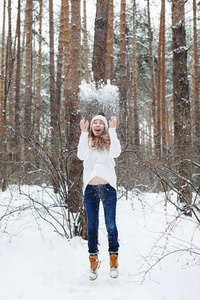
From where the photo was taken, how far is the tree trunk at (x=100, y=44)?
12.1ft

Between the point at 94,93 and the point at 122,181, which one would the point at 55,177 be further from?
the point at 122,181

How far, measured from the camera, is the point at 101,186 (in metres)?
2.60

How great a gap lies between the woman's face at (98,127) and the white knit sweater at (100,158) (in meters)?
0.12

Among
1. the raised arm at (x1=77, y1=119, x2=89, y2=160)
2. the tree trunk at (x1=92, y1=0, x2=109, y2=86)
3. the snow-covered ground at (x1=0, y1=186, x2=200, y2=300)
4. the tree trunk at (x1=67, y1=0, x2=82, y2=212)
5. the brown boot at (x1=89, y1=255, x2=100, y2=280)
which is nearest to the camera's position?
the snow-covered ground at (x1=0, y1=186, x2=200, y2=300)

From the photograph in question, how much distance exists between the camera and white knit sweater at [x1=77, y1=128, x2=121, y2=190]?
2.60 meters

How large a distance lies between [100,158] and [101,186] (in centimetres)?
28

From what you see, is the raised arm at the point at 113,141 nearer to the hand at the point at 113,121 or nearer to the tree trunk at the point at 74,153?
the hand at the point at 113,121

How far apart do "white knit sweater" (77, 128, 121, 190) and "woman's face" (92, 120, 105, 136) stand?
125 mm

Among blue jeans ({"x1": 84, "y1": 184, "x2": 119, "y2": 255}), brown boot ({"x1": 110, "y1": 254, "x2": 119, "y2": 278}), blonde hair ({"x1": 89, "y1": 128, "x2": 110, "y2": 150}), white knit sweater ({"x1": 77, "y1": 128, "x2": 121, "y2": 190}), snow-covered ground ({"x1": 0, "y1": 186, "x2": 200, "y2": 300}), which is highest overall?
blonde hair ({"x1": 89, "y1": 128, "x2": 110, "y2": 150})

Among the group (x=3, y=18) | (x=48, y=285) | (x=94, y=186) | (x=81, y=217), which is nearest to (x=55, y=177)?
(x=81, y=217)

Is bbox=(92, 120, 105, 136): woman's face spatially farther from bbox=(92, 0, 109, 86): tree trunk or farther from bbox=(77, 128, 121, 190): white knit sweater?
bbox=(92, 0, 109, 86): tree trunk

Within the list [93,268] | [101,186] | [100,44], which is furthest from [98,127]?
[100,44]

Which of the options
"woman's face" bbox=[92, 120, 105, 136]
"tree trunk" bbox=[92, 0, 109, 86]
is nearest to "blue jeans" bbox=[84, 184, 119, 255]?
"woman's face" bbox=[92, 120, 105, 136]

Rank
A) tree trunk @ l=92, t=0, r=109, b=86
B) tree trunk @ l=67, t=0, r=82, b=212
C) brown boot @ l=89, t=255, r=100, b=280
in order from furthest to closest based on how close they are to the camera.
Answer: tree trunk @ l=92, t=0, r=109, b=86 < tree trunk @ l=67, t=0, r=82, b=212 < brown boot @ l=89, t=255, r=100, b=280
